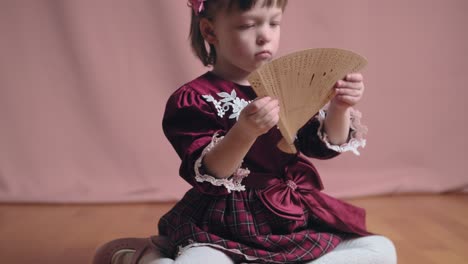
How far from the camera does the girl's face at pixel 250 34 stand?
1145 mm

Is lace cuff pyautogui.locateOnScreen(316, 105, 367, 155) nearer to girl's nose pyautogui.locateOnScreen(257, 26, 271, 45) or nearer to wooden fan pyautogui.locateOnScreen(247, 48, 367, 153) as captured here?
wooden fan pyautogui.locateOnScreen(247, 48, 367, 153)

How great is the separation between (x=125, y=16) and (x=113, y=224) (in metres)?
0.76

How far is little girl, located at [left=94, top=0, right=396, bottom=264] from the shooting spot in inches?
43.3

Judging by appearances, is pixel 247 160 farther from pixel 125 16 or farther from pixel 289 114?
pixel 125 16

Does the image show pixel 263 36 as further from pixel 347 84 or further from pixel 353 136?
pixel 353 136

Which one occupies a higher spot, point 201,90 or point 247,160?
point 201,90

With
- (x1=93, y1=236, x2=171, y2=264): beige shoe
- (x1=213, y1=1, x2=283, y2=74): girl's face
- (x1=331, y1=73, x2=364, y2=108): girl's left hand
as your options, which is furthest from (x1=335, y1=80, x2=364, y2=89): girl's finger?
(x1=93, y1=236, x2=171, y2=264): beige shoe

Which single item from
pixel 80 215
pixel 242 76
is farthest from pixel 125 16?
pixel 242 76

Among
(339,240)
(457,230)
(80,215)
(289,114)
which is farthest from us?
(80,215)

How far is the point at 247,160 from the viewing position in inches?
47.7

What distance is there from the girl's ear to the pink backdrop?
0.85 meters

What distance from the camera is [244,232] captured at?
1134mm

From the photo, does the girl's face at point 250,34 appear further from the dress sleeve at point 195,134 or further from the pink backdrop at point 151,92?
the pink backdrop at point 151,92

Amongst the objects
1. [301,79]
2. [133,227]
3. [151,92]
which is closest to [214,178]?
[301,79]
